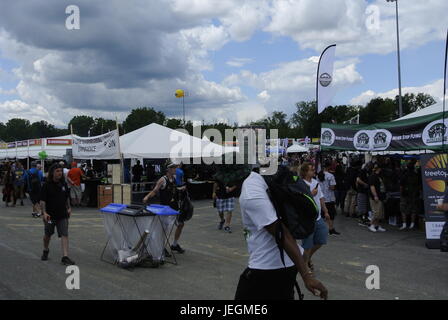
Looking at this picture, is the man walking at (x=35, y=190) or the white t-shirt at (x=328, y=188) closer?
the white t-shirt at (x=328, y=188)

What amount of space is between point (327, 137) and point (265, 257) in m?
10.2

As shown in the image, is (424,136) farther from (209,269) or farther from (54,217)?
(54,217)

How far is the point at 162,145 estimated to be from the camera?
1789 cm

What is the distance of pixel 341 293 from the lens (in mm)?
5812

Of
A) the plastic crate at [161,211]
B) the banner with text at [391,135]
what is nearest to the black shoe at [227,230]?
the plastic crate at [161,211]

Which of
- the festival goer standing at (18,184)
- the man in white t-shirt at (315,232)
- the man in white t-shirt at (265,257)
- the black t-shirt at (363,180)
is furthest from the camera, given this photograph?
the festival goer standing at (18,184)

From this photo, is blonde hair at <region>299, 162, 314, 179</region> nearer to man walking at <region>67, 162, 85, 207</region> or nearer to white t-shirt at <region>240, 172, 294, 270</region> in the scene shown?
white t-shirt at <region>240, 172, 294, 270</region>

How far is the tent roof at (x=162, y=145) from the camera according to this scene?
56.6 ft

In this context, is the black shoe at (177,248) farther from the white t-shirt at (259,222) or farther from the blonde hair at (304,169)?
the white t-shirt at (259,222)

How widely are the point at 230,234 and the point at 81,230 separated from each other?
12.9 feet

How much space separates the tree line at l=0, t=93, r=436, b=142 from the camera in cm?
8188

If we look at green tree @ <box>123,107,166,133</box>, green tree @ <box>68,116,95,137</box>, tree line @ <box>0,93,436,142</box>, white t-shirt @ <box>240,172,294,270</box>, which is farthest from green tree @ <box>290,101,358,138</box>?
green tree @ <box>68,116,95,137</box>

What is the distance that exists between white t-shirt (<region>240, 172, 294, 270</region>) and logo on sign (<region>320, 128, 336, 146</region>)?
32.9 feet
